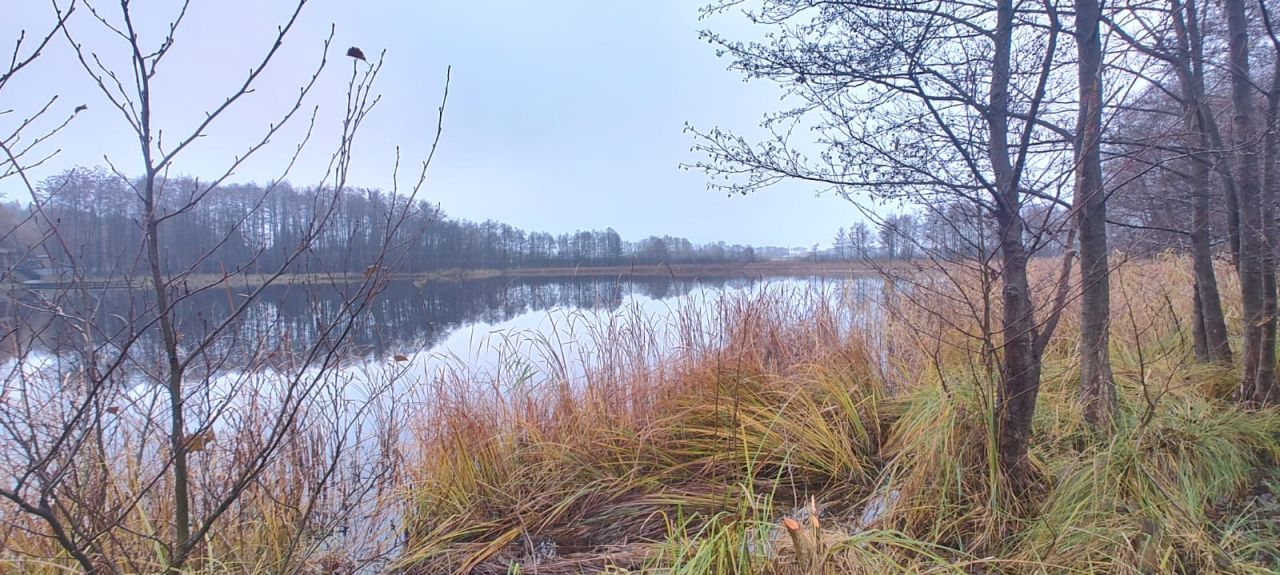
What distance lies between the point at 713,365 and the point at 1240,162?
2.84 metres

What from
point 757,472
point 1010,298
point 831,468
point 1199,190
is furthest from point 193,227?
point 1199,190

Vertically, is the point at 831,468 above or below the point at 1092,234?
below

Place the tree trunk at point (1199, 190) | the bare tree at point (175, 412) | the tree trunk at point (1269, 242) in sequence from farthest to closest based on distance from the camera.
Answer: the tree trunk at point (1199, 190) < the tree trunk at point (1269, 242) < the bare tree at point (175, 412)

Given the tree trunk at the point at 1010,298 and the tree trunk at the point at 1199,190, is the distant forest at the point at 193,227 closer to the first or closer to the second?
the tree trunk at the point at 1010,298

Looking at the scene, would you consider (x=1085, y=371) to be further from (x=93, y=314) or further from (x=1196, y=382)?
(x=93, y=314)

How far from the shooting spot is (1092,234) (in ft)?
7.54

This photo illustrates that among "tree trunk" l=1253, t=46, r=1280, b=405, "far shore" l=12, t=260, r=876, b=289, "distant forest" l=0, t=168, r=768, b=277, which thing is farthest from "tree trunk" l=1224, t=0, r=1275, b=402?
"distant forest" l=0, t=168, r=768, b=277

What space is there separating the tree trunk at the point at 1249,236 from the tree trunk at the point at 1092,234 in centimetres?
100

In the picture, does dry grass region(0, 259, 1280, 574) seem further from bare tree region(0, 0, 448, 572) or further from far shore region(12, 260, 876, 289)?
far shore region(12, 260, 876, 289)

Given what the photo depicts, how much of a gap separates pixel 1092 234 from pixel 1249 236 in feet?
4.38

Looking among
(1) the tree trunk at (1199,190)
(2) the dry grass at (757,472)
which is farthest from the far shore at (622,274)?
(1) the tree trunk at (1199,190)

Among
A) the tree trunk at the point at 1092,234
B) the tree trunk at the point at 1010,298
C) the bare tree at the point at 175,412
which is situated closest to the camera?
the bare tree at the point at 175,412

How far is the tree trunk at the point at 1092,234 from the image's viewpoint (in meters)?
2.09

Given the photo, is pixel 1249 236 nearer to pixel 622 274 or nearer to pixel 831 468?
pixel 831 468
